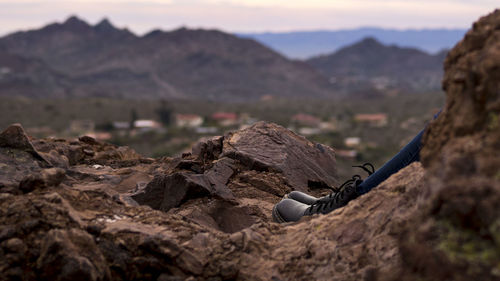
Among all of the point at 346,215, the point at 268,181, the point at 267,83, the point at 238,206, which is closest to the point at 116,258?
the point at 346,215

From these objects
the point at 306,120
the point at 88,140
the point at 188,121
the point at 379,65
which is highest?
the point at 88,140

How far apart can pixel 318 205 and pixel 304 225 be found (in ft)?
2.22

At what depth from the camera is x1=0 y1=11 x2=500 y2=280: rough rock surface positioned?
237 cm

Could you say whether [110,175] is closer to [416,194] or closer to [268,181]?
[268,181]

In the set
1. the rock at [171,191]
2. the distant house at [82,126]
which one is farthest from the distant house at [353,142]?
the rock at [171,191]

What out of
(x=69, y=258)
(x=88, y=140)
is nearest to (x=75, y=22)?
(x=88, y=140)

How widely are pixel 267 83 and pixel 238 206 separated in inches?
5395

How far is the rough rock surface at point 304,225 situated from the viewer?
2.37 meters

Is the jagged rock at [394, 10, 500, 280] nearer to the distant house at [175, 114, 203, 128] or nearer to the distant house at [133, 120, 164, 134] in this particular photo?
the distant house at [133, 120, 164, 134]

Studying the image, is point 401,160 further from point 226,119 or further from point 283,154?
point 226,119

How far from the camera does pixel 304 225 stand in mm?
3988

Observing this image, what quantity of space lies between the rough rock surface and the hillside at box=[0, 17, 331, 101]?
111 meters

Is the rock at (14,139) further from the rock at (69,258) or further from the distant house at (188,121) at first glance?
the distant house at (188,121)

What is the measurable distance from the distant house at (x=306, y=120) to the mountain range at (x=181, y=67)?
41.1 metres
